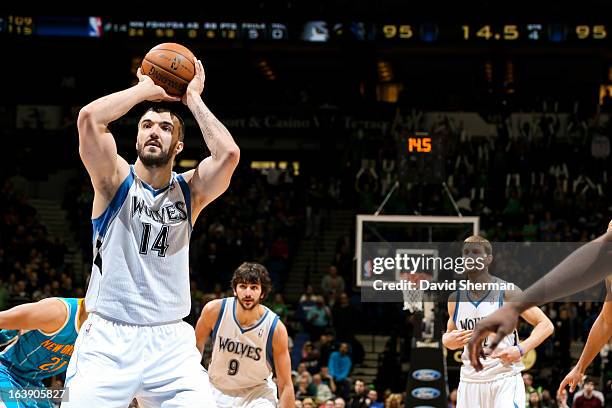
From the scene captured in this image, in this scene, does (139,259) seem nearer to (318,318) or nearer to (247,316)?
(247,316)

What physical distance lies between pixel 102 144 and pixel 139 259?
0.59m

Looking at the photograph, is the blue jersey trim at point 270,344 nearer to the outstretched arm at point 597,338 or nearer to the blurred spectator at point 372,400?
the outstretched arm at point 597,338

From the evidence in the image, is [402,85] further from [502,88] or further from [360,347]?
[360,347]

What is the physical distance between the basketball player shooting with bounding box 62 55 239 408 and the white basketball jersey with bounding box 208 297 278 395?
244 cm

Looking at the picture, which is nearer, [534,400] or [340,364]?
[534,400]

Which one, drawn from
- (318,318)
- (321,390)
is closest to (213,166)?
(321,390)

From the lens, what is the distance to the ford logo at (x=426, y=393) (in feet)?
36.4

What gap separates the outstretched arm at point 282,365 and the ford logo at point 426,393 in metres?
4.36

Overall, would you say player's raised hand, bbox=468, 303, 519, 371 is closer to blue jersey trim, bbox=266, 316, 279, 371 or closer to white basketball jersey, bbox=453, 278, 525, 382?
blue jersey trim, bbox=266, 316, 279, 371

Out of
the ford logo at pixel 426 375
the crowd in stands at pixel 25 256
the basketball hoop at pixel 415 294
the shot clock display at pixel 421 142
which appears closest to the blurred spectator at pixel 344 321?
the shot clock display at pixel 421 142

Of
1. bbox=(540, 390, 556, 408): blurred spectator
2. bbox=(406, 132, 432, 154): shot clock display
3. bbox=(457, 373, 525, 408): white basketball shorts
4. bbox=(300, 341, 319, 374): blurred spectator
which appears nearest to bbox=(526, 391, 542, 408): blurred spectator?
bbox=(540, 390, 556, 408): blurred spectator

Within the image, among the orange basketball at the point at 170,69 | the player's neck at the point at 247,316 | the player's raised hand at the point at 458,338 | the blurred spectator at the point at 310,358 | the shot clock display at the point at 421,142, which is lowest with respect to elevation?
the blurred spectator at the point at 310,358

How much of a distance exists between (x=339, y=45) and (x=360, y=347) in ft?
27.0

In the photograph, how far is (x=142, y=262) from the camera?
475 centimetres
